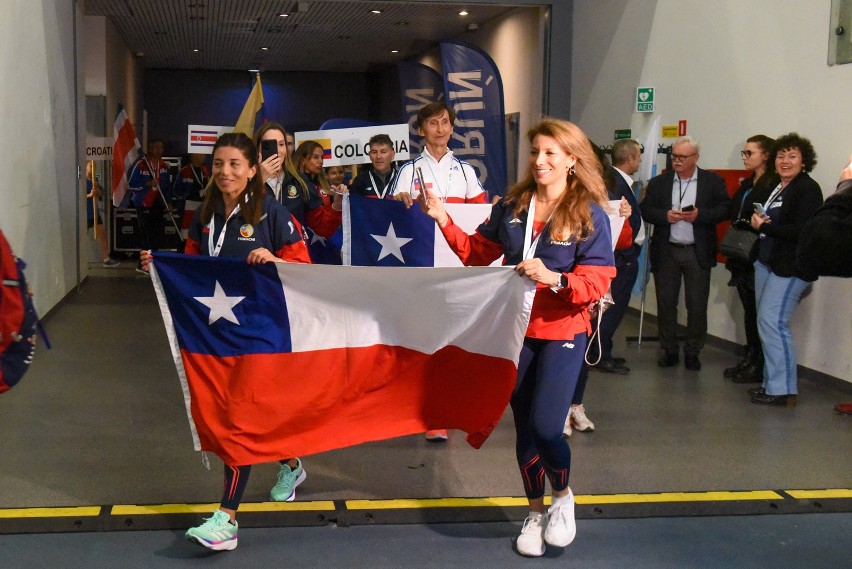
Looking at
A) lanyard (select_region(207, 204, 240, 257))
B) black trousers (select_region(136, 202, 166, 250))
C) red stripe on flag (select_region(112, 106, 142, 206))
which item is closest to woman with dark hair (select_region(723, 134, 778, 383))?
lanyard (select_region(207, 204, 240, 257))

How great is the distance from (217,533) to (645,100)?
24.7ft

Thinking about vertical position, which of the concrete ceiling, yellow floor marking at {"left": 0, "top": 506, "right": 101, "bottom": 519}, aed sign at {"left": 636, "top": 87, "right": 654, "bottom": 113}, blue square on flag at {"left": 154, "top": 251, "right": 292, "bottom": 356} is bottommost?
yellow floor marking at {"left": 0, "top": 506, "right": 101, "bottom": 519}

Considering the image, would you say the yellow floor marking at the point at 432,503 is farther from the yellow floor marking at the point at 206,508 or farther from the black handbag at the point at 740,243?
the black handbag at the point at 740,243

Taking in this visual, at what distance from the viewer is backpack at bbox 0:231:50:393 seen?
287 centimetres

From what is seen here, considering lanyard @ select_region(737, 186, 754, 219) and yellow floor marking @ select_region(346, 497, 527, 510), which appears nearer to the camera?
yellow floor marking @ select_region(346, 497, 527, 510)

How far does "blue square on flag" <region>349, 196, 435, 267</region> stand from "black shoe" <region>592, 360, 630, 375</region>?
2443 millimetres

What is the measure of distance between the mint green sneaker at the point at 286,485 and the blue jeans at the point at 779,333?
137 inches

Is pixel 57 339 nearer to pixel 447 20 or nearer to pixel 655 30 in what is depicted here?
pixel 655 30

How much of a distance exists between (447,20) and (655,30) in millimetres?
6322

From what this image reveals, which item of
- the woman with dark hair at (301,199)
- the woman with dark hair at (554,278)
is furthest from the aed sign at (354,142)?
the woman with dark hair at (554,278)

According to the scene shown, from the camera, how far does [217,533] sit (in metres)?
3.65

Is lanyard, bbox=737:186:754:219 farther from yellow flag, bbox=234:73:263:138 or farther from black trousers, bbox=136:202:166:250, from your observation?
black trousers, bbox=136:202:166:250

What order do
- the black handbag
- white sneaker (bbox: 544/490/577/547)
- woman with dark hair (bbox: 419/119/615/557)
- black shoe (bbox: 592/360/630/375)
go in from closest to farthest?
1. woman with dark hair (bbox: 419/119/615/557)
2. white sneaker (bbox: 544/490/577/547)
3. the black handbag
4. black shoe (bbox: 592/360/630/375)

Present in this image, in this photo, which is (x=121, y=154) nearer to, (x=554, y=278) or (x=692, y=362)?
(x=692, y=362)
